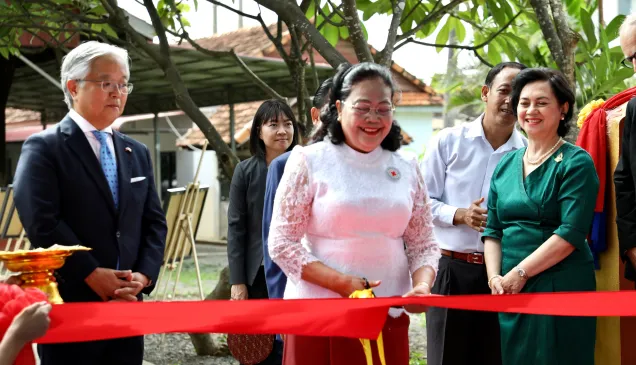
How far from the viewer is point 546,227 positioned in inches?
144

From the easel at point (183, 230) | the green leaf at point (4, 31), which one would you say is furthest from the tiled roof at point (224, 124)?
the green leaf at point (4, 31)

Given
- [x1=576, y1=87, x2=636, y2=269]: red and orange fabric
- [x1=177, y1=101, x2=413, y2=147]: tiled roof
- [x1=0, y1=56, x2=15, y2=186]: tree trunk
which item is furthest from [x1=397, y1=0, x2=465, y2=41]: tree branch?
[x1=177, y1=101, x2=413, y2=147]: tiled roof

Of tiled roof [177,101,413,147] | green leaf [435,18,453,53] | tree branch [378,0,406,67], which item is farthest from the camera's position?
tiled roof [177,101,413,147]

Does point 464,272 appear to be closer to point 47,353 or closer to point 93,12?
point 47,353

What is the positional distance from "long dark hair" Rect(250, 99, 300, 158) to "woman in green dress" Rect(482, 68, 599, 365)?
1.72m

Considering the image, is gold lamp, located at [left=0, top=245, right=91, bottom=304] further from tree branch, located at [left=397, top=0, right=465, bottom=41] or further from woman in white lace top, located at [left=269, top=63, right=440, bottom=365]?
tree branch, located at [left=397, top=0, right=465, bottom=41]

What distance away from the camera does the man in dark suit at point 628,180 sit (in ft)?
12.4

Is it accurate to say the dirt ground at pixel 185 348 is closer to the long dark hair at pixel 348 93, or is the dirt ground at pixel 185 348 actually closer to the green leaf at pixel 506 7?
the green leaf at pixel 506 7

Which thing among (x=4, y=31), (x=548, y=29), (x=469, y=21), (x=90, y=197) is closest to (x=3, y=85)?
(x=4, y=31)

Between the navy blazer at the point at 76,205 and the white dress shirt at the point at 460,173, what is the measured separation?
1.56m

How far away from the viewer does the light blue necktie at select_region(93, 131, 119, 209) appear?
345cm

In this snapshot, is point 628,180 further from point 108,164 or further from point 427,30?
point 427,30

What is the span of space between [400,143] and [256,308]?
902 mm

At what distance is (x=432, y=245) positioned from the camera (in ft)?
10.6
